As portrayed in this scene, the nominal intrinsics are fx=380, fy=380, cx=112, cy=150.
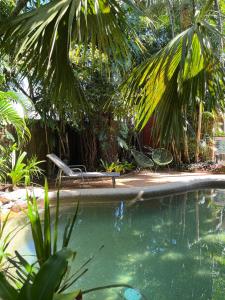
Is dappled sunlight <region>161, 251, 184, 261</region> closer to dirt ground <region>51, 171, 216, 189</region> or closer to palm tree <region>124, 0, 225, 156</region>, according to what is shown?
palm tree <region>124, 0, 225, 156</region>

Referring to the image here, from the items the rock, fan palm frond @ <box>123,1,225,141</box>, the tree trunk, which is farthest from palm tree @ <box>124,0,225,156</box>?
the rock

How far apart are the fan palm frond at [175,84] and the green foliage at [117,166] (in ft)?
23.9

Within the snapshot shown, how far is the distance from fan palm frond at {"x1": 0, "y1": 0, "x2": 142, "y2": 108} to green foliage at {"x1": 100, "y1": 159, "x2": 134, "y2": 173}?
761 cm

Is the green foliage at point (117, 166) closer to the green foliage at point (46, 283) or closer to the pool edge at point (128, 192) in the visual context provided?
the pool edge at point (128, 192)

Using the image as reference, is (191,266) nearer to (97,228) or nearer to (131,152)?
(97,228)

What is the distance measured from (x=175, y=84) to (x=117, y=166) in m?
7.69

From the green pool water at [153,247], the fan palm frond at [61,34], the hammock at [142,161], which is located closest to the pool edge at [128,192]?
the green pool water at [153,247]

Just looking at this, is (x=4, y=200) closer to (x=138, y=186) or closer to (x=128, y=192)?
(x=128, y=192)

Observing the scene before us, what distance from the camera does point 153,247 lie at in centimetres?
533

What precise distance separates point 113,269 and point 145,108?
2136 millimetres

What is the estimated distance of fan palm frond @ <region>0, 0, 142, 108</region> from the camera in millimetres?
2463

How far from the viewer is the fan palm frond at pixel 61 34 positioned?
246 cm

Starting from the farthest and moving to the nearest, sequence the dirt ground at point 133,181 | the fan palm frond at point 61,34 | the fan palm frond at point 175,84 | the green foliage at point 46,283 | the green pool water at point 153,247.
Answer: the dirt ground at point 133,181 < the green pool water at point 153,247 < the fan palm frond at point 175,84 < the fan palm frond at point 61,34 < the green foliage at point 46,283

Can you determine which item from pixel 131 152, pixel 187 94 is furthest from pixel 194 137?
pixel 187 94
